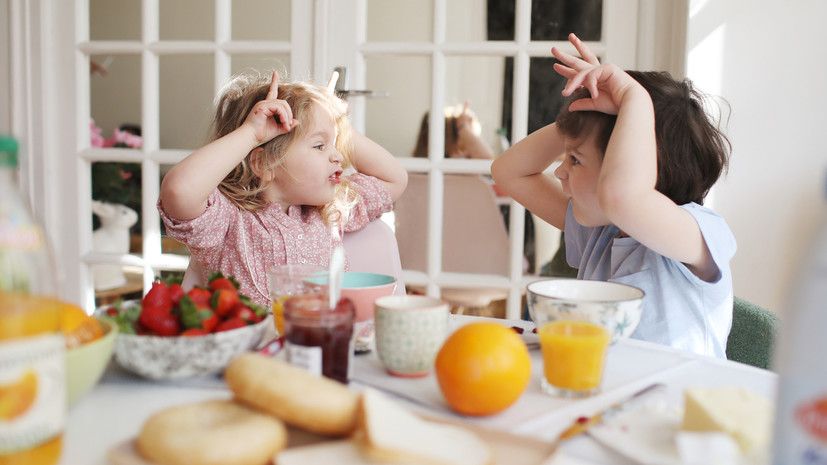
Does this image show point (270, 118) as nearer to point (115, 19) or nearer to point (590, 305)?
point (590, 305)

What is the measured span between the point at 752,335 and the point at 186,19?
206 centimetres

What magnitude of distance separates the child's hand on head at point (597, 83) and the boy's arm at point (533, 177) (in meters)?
0.29

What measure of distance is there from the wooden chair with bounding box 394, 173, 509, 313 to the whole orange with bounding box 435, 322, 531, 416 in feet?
5.23

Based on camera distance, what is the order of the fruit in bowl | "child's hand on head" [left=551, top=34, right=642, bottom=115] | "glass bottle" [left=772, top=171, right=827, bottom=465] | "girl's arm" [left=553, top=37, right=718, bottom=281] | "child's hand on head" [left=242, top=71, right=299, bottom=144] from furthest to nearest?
"child's hand on head" [left=242, top=71, right=299, bottom=144] < "child's hand on head" [left=551, top=34, right=642, bottom=115] < "girl's arm" [left=553, top=37, right=718, bottom=281] < the fruit in bowl < "glass bottle" [left=772, top=171, right=827, bottom=465]

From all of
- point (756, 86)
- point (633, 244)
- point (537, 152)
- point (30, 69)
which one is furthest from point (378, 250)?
point (30, 69)

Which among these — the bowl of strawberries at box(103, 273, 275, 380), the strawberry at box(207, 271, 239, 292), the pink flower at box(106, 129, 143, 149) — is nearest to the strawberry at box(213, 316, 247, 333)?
the bowl of strawberries at box(103, 273, 275, 380)

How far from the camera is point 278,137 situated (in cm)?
158

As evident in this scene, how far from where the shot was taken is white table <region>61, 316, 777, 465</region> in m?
0.59

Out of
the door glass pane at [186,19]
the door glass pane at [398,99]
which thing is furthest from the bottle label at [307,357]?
the door glass pane at [186,19]

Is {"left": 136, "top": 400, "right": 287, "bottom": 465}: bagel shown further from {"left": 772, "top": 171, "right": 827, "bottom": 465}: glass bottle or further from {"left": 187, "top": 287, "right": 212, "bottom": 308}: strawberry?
{"left": 772, "top": 171, "right": 827, "bottom": 465}: glass bottle

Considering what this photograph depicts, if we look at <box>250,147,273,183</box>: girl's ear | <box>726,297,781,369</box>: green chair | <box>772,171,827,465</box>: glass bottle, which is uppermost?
<box>250,147,273,183</box>: girl's ear

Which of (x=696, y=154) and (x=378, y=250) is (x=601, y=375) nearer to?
(x=696, y=154)

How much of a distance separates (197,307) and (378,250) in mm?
830

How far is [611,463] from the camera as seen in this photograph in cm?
55
